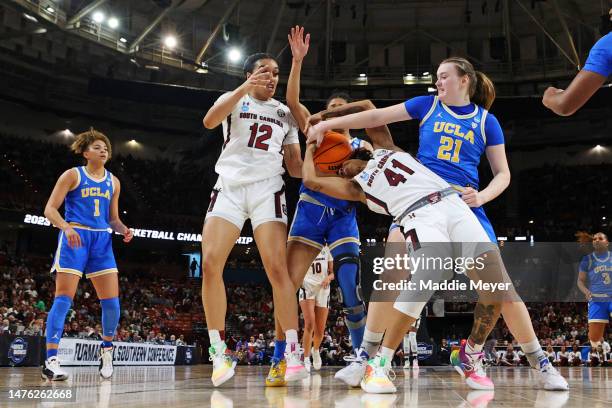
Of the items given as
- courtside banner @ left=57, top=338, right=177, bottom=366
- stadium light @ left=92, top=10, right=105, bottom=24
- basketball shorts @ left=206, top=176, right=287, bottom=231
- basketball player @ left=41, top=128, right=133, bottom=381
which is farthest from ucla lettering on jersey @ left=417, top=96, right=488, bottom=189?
stadium light @ left=92, top=10, right=105, bottom=24

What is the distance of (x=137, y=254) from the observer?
2800 centimetres

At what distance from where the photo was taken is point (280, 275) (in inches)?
164

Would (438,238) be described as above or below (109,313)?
above

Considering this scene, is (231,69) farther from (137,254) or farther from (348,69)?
(137,254)

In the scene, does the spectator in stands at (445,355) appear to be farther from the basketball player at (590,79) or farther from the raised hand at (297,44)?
the basketball player at (590,79)

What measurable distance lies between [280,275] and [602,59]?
2.38 metres

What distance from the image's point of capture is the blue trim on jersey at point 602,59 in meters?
2.89

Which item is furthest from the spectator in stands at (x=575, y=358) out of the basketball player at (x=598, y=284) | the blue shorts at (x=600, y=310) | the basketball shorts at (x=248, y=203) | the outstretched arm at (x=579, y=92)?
the outstretched arm at (x=579, y=92)

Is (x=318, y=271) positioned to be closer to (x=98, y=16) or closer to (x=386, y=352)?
(x=386, y=352)

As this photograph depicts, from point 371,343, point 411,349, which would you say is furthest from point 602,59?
point 411,349

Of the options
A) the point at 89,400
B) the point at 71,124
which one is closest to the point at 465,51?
the point at 71,124

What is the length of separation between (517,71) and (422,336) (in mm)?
13617

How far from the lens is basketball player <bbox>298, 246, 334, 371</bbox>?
7977 millimetres

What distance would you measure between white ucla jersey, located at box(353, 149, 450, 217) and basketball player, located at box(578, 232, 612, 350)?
6.02 meters
